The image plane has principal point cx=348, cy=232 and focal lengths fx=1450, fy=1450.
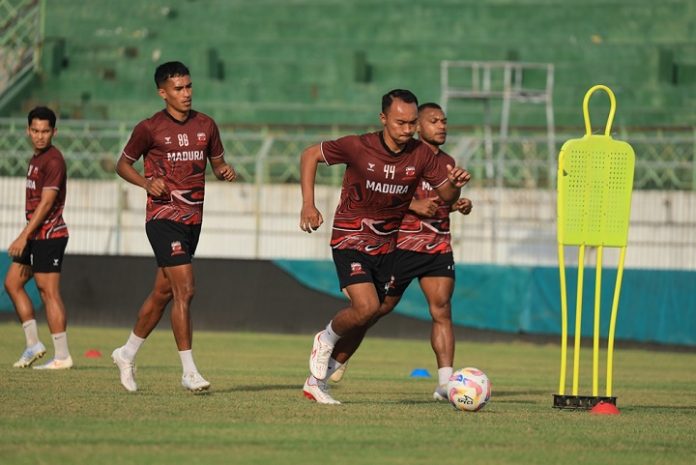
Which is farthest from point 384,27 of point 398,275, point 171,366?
point 398,275

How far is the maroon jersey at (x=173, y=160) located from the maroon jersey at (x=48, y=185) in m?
2.16

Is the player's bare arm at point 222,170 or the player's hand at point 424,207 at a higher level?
the player's bare arm at point 222,170

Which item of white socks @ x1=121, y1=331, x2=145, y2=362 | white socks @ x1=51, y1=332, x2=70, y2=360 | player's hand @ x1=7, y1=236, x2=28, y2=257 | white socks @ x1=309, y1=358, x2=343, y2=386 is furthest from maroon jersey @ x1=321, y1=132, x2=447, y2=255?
white socks @ x1=51, y1=332, x2=70, y2=360

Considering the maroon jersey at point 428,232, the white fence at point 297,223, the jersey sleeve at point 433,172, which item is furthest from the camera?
the white fence at point 297,223

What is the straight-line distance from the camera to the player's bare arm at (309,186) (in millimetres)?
9352

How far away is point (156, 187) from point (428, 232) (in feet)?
8.25

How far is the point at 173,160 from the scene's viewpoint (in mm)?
10523

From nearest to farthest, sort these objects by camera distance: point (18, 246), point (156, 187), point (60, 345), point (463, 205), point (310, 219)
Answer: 1. point (310, 219)
2. point (156, 187)
3. point (463, 205)
4. point (18, 246)
5. point (60, 345)

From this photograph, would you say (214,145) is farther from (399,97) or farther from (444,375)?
(444,375)

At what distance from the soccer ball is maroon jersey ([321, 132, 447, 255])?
46.2 inches

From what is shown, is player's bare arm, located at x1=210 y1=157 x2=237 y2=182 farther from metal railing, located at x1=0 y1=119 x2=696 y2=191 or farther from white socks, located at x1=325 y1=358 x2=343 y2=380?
metal railing, located at x1=0 y1=119 x2=696 y2=191

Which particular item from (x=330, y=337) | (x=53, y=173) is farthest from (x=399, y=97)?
(x=53, y=173)

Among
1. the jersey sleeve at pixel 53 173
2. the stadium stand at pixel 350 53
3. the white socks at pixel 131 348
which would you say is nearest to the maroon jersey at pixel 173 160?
the white socks at pixel 131 348

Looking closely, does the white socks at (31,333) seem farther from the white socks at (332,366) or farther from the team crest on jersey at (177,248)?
the white socks at (332,366)
